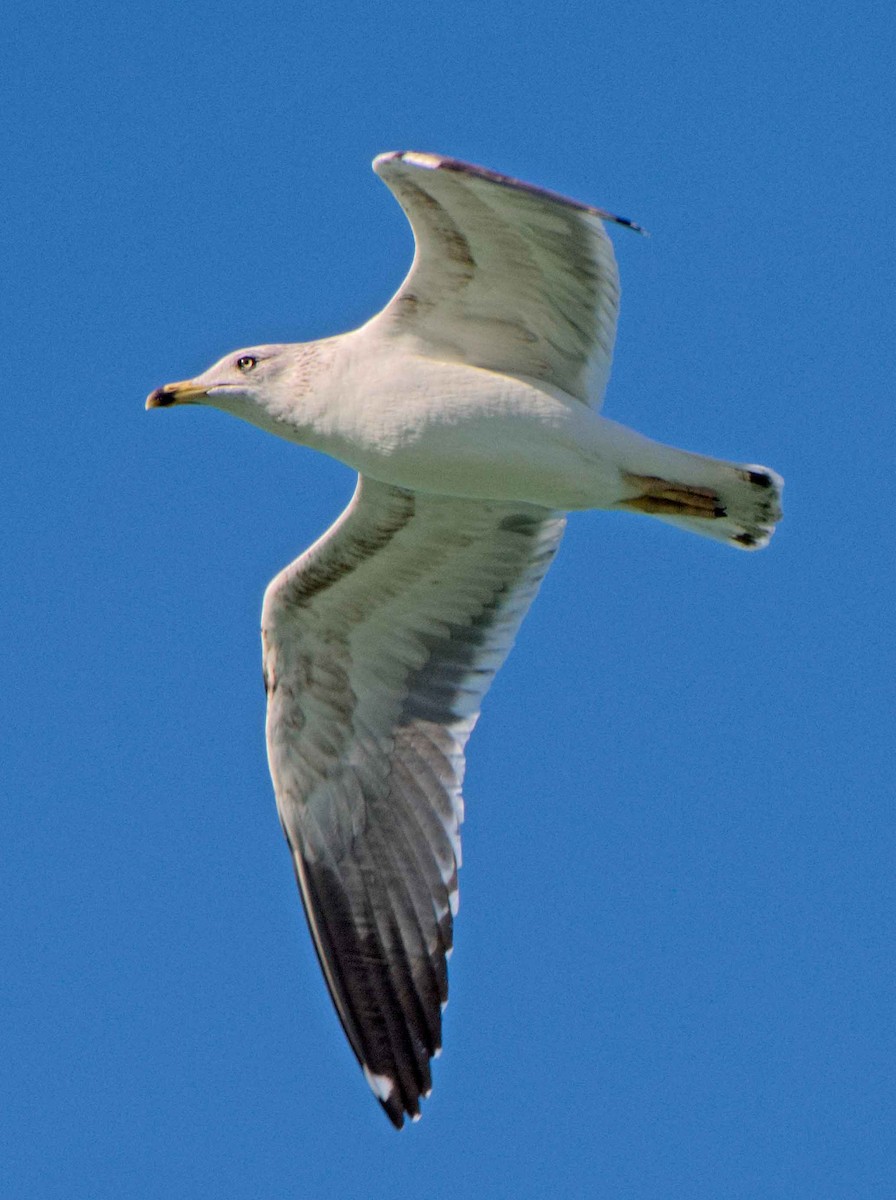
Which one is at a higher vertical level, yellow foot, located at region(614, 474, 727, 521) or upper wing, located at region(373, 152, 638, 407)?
upper wing, located at region(373, 152, 638, 407)

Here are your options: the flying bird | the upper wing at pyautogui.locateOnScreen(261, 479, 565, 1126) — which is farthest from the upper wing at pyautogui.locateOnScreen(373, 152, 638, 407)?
the upper wing at pyautogui.locateOnScreen(261, 479, 565, 1126)

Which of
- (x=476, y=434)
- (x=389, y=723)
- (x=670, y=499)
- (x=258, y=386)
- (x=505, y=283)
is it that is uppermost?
(x=505, y=283)

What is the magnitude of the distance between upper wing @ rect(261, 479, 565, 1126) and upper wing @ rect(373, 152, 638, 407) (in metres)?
0.92

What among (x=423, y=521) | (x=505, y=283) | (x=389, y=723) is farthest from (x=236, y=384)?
(x=389, y=723)

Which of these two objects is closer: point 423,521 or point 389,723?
point 423,521

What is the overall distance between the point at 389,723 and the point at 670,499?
77.7 inches

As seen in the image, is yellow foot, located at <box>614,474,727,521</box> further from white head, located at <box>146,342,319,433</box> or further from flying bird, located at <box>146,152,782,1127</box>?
white head, located at <box>146,342,319,433</box>

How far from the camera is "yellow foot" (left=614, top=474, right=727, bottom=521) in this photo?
8.89 m

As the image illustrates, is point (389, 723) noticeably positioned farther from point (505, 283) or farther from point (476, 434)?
point (505, 283)

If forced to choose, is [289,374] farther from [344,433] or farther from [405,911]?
[405,911]

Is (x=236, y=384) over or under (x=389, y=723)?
over

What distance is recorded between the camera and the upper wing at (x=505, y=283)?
26.8ft

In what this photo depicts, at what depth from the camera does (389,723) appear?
1009 cm

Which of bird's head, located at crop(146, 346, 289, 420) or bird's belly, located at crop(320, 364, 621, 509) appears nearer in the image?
bird's belly, located at crop(320, 364, 621, 509)
